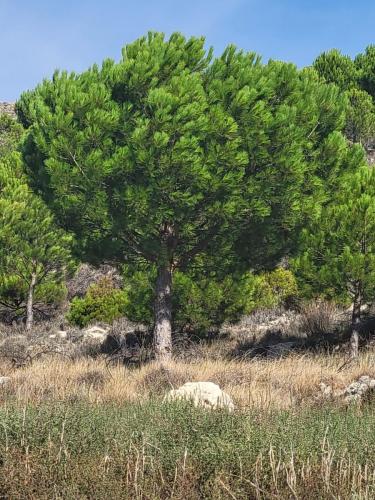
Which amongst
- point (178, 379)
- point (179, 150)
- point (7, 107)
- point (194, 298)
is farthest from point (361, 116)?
point (7, 107)

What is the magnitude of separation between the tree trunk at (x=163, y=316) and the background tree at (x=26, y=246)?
24.6ft

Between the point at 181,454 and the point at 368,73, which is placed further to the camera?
the point at 368,73

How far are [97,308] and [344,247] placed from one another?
1097cm

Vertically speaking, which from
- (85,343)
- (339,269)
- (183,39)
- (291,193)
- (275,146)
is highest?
(183,39)

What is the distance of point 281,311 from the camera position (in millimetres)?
19062

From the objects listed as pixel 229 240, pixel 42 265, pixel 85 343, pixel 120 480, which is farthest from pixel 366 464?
pixel 42 265

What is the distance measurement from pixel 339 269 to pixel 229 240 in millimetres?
2167

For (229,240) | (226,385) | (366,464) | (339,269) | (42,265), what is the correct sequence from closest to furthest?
1. (366,464)
2. (226,385)
3. (339,269)
4. (229,240)
5. (42,265)

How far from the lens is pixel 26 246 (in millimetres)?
19938

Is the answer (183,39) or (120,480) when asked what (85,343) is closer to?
(183,39)

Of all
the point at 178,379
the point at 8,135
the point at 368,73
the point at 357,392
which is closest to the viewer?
the point at 357,392

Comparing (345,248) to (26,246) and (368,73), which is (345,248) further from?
(368,73)

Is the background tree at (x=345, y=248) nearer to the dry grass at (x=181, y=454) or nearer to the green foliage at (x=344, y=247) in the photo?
the green foliage at (x=344, y=247)

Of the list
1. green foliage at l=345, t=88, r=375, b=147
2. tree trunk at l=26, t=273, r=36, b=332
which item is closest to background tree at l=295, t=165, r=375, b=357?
tree trunk at l=26, t=273, r=36, b=332
